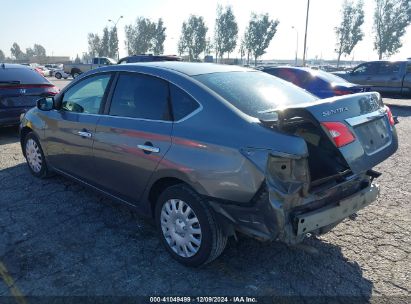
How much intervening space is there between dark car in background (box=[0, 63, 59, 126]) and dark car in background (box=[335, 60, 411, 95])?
11.2m

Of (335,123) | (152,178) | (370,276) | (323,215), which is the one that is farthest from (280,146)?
(370,276)

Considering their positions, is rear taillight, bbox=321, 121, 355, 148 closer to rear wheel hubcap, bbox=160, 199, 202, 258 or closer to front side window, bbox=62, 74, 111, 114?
rear wheel hubcap, bbox=160, 199, 202, 258

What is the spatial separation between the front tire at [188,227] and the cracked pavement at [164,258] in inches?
5.9

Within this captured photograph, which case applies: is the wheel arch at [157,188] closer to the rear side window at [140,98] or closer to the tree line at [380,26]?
the rear side window at [140,98]

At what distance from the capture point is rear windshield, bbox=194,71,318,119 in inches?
112

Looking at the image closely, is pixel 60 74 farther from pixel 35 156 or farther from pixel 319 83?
pixel 35 156

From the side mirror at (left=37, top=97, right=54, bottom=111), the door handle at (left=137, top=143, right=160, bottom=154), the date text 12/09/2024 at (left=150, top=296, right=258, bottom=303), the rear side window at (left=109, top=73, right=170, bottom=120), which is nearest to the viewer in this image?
the date text 12/09/2024 at (left=150, top=296, right=258, bottom=303)

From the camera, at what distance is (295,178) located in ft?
8.04

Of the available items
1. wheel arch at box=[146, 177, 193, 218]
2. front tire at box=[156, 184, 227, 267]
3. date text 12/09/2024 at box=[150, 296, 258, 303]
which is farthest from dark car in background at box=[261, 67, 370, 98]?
date text 12/09/2024 at box=[150, 296, 258, 303]

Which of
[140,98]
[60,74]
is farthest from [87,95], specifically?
[60,74]

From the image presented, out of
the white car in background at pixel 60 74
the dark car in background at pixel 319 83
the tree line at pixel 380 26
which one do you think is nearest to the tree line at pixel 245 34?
the tree line at pixel 380 26

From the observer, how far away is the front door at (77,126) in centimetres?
374

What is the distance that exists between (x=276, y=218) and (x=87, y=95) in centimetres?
267

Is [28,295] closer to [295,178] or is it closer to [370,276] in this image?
[295,178]
